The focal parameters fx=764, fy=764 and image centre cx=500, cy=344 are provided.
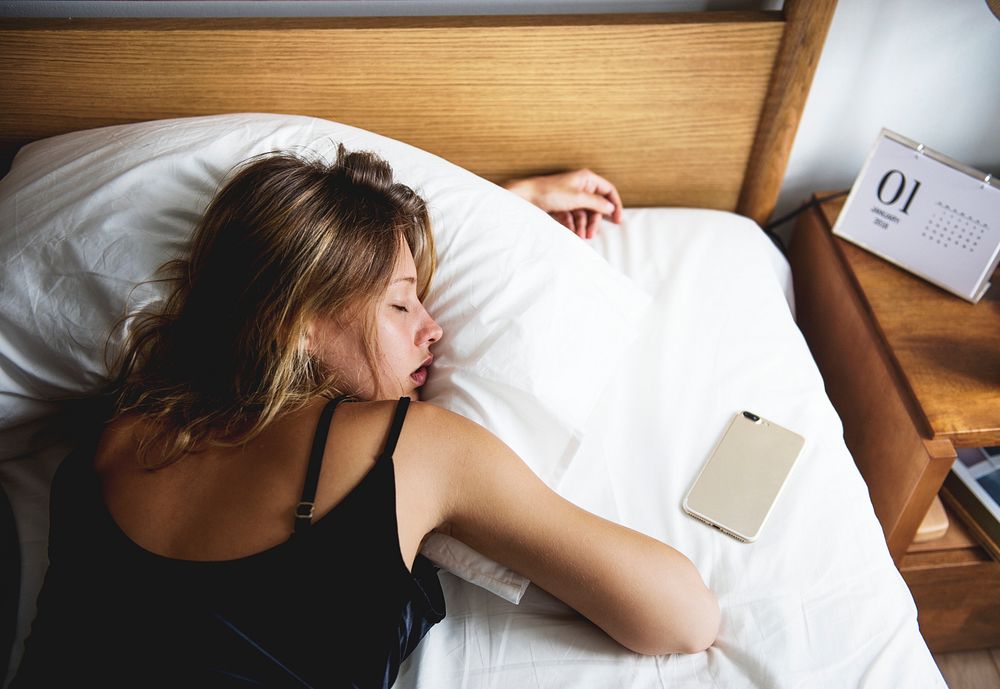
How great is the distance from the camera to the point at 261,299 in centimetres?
77

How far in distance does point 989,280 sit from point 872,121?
32 cm

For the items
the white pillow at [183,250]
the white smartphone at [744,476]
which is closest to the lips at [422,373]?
the white pillow at [183,250]

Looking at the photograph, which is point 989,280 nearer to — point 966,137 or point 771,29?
point 966,137

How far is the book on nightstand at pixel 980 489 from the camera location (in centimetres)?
103

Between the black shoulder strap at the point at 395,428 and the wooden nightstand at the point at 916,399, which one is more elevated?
the black shoulder strap at the point at 395,428

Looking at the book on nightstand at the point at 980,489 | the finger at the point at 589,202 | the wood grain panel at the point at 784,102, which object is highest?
the wood grain panel at the point at 784,102

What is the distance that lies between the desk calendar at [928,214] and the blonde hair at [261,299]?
0.72 meters

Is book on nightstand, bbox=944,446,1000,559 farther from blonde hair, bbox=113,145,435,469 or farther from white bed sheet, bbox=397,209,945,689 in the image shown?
blonde hair, bbox=113,145,435,469

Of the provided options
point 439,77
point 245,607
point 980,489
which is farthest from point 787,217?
point 245,607

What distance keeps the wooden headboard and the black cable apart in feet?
0.33

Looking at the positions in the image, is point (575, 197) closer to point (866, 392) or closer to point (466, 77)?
point (466, 77)

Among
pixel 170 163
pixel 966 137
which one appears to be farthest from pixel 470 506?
pixel 966 137

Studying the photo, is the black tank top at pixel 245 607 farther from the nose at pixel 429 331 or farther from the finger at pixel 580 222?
the finger at pixel 580 222

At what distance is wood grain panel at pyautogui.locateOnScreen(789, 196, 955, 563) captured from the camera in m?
0.99
